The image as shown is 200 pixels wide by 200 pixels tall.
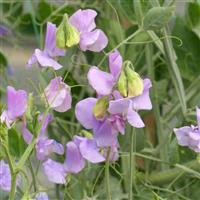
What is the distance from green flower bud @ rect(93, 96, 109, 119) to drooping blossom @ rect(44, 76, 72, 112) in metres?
0.05

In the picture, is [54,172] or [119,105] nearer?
[119,105]

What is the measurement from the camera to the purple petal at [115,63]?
0.51 meters

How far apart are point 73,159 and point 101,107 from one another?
4.4 inches

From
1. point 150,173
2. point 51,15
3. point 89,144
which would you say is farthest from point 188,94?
point 89,144

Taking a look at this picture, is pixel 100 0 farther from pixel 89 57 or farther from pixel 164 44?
pixel 164 44

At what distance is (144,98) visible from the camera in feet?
1.69

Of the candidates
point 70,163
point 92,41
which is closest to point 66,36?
point 92,41

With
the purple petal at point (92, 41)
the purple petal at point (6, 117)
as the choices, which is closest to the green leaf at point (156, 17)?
the purple petal at point (92, 41)

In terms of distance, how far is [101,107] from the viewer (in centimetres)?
51

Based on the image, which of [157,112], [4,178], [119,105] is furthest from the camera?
[157,112]

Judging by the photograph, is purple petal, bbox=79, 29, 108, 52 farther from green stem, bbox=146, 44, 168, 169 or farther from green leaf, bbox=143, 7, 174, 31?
green stem, bbox=146, 44, 168, 169

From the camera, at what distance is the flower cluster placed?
0.50m

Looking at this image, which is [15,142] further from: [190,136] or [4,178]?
[190,136]

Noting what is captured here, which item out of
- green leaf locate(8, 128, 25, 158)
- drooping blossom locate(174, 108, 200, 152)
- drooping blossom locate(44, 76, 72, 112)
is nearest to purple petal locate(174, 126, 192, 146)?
drooping blossom locate(174, 108, 200, 152)
